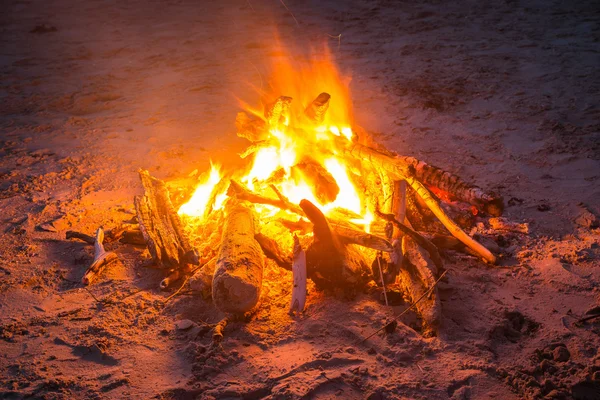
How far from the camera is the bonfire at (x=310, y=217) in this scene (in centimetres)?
303

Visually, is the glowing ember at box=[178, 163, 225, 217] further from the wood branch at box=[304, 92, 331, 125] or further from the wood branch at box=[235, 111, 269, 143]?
the wood branch at box=[304, 92, 331, 125]

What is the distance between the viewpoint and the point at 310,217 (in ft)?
9.91

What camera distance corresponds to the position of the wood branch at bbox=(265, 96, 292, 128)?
434 cm

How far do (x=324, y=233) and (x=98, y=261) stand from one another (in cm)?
185

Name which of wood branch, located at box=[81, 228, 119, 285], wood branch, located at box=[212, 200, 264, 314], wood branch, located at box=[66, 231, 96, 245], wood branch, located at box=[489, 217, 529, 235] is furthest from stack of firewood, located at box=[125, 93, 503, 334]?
wood branch, located at box=[66, 231, 96, 245]

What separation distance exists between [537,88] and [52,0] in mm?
14459

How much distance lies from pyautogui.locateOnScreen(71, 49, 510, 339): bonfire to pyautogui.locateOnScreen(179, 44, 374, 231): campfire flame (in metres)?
0.01

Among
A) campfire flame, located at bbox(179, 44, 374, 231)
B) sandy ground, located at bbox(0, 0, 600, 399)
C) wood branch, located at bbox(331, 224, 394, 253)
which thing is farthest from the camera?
campfire flame, located at bbox(179, 44, 374, 231)

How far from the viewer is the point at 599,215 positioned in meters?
3.86

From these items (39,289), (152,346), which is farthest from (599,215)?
(39,289)

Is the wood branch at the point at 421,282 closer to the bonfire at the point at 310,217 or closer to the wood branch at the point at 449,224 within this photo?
the bonfire at the point at 310,217

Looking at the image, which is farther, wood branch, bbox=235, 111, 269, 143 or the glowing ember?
wood branch, bbox=235, 111, 269, 143

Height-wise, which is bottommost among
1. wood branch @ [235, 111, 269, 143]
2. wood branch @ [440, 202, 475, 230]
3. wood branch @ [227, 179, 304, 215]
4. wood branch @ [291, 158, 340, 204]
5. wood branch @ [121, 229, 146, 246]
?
wood branch @ [121, 229, 146, 246]

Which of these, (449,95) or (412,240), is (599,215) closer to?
(412,240)
